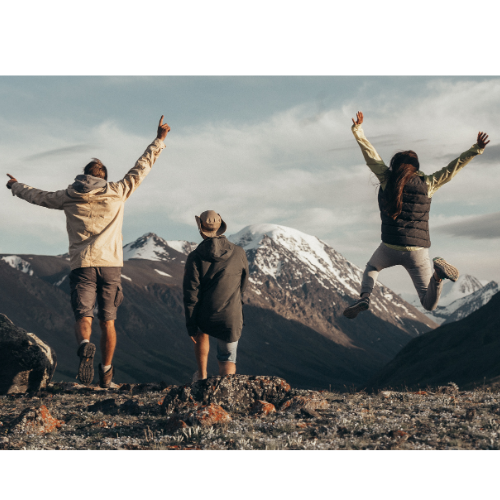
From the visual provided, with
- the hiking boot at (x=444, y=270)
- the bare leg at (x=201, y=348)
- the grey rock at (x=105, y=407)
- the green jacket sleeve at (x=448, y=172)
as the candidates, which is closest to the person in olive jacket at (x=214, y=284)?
the bare leg at (x=201, y=348)

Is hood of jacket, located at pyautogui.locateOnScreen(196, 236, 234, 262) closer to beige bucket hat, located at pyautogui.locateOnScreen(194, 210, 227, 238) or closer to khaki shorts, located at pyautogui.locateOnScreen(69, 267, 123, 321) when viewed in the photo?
beige bucket hat, located at pyautogui.locateOnScreen(194, 210, 227, 238)

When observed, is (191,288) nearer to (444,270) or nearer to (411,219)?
(411,219)

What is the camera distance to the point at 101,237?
9.56 meters

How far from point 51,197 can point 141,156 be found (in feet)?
5.86

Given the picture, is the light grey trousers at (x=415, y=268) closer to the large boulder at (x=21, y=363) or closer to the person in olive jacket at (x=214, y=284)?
the person in olive jacket at (x=214, y=284)

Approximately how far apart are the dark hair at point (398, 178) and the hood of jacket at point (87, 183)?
5065 mm

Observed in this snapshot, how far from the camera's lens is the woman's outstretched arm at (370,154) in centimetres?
984

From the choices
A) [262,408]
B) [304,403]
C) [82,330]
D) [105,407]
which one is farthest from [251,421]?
[82,330]

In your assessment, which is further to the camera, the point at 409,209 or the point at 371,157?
the point at 371,157

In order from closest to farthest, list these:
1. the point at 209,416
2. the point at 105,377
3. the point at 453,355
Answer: the point at 209,416 < the point at 105,377 < the point at 453,355

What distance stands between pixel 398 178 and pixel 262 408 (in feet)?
15.0

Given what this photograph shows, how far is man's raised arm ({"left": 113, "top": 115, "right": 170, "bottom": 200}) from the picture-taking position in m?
9.83

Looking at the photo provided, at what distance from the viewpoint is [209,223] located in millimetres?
9039

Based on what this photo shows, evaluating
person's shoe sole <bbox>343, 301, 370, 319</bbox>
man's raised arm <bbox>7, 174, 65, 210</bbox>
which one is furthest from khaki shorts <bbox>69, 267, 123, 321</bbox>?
person's shoe sole <bbox>343, 301, 370, 319</bbox>
